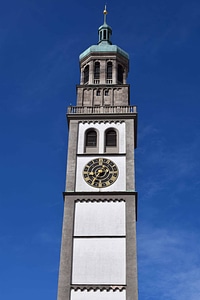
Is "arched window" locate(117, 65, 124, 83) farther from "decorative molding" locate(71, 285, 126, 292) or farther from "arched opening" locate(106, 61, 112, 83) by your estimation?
"decorative molding" locate(71, 285, 126, 292)

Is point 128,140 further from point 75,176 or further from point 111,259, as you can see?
point 111,259

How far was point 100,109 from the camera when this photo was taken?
148 feet

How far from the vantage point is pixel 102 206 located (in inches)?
1556

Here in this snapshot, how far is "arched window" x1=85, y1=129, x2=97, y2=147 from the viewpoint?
43219 millimetres

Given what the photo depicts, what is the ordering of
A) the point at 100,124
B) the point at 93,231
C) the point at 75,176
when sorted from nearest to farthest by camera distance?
the point at 93,231 → the point at 75,176 → the point at 100,124

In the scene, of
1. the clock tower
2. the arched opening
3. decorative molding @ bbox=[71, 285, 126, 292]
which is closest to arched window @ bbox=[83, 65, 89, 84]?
the clock tower

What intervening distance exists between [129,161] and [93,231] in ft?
19.6

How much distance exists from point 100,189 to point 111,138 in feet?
15.5

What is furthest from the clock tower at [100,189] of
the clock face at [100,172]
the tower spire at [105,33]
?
the tower spire at [105,33]

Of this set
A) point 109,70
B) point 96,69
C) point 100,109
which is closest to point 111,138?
point 100,109

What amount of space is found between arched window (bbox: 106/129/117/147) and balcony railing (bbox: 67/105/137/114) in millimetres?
1713

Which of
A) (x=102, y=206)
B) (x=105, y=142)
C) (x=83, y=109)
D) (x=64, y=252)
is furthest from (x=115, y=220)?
(x=83, y=109)

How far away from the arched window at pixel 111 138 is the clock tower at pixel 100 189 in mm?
56

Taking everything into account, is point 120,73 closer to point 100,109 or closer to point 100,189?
point 100,109
